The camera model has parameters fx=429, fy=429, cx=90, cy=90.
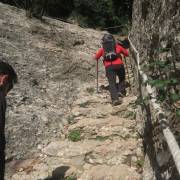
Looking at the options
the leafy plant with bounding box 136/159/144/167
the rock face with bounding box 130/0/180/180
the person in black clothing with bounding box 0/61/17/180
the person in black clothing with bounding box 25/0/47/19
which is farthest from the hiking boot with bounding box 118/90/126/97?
the person in black clothing with bounding box 25/0/47/19

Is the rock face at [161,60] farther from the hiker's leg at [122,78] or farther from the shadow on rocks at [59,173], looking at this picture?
the hiker's leg at [122,78]

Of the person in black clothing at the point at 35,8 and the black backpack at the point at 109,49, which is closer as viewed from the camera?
the black backpack at the point at 109,49

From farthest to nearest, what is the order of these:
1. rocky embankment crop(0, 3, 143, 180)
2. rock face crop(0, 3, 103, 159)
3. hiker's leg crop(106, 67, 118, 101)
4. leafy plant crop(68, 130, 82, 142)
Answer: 1. hiker's leg crop(106, 67, 118, 101)
2. rock face crop(0, 3, 103, 159)
3. leafy plant crop(68, 130, 82, 142)
4. rocky embankment crop(0, 3, 143, 180)

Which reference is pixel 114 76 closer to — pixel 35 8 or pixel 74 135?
pixel 74 135

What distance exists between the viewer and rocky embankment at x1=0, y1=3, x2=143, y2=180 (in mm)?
6785

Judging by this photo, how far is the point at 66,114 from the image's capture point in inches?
372

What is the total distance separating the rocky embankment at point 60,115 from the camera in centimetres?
679

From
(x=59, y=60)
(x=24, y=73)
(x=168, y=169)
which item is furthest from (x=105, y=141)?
(x=59, y=60)

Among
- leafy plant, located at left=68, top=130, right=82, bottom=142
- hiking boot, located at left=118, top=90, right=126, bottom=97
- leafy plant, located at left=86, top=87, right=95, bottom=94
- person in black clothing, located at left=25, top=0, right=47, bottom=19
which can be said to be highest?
person in black clothing, located at left=25, top=0, right=47, bottom=19

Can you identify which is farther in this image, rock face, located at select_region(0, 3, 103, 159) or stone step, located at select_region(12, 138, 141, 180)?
rock face, located at select_region(0, 3, 103, 159)

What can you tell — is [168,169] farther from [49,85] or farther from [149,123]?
[49,85]

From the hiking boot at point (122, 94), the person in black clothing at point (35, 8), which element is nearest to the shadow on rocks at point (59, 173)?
the hiking boot at point (122, 94)

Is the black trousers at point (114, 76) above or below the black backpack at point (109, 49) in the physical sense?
below

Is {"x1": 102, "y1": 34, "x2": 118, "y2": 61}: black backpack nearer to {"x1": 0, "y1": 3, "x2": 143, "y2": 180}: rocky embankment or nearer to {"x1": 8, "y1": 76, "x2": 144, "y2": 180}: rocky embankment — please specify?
{"x1": 0, "y1": 3, "x2": 143, "y2": 180}: rocky embankment
